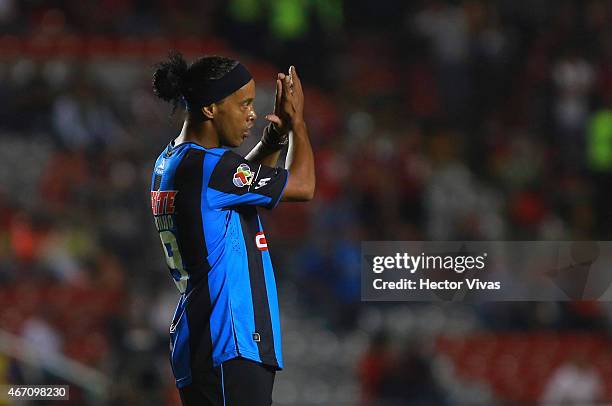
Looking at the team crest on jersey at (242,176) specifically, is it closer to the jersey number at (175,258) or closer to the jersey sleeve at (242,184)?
the jersey sleeve at (242,184)

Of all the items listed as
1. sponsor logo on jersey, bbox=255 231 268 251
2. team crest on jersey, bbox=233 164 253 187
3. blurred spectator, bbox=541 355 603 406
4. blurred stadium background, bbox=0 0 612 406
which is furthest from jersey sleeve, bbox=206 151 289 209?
blurred spectator, bbox=541 355 603 406

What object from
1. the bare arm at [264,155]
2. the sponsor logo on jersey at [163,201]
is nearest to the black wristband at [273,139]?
the bare arm at [264,155]

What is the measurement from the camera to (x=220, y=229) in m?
3.57

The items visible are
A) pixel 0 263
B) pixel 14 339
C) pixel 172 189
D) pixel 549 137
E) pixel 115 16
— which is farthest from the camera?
pixel 115 16

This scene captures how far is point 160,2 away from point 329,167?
3.23 m

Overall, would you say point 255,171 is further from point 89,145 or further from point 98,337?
point 89,145

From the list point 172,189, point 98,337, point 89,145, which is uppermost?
point 172,189

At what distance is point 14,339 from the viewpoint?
26.6 ft

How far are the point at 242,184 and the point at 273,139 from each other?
45 cm

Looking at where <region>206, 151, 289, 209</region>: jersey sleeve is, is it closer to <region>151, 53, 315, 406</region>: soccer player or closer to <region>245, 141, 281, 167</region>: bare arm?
<region>151, 53, 315, 406</region>: soccer player

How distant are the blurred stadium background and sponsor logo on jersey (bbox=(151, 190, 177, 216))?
294cm

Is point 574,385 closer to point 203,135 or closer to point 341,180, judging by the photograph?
point 341,180

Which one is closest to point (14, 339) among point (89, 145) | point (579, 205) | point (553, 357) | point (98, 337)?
point (98, 337)

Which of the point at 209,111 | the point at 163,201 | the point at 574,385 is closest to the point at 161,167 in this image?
the point at 163,201
